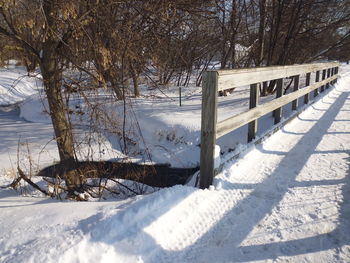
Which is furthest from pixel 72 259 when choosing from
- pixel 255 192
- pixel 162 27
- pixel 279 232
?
pixel 162 27

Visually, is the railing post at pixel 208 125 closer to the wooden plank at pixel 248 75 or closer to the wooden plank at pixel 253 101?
the wooden plank at pixel 248 75

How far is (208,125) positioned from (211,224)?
39.0 inches

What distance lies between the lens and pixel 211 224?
2355 mm

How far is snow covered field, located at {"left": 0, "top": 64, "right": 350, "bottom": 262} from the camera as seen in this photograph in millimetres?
1886

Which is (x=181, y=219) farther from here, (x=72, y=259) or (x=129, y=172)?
(x=129, y=172)

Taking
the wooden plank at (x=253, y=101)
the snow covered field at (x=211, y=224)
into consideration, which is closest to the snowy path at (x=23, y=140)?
the snow covered field at (x=211, y=224)

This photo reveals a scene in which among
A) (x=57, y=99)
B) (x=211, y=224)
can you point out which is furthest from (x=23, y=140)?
(x=211, y=224)

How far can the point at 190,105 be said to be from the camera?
10.5 m

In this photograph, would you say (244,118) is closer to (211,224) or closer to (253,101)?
(253,101)

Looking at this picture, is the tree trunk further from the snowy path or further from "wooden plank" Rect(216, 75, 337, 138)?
"wooden plank" Rect(216, 75, 337, 138)

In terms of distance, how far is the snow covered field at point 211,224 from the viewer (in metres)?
1.89

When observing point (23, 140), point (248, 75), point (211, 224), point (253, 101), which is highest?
point (248, 75)

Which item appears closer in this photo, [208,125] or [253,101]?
[208,125]

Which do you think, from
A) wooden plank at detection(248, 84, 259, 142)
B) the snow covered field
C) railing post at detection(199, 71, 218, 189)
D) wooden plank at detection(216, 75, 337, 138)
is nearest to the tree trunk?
the snow covered field
